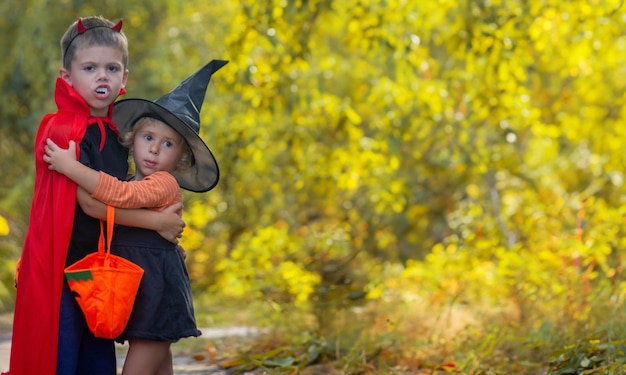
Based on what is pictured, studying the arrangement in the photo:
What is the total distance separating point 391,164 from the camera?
7500 millimetres

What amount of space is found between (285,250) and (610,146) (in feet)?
13.2

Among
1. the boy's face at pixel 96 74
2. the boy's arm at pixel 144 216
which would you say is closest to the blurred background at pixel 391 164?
the boy's arm at pixel 144 216

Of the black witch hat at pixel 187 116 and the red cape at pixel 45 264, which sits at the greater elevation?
the black witch hat at pixel 187 116

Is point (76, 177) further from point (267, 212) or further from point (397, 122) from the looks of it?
point (267, 212)

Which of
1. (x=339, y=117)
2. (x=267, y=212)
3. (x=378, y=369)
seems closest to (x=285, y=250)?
(x=339, y=117)

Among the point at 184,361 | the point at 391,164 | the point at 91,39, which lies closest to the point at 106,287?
the point at 91,39

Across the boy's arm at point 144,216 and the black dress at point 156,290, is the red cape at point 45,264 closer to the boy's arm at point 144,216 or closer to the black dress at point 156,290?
the boy's arm at point 144,216

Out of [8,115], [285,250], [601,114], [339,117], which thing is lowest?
[285,250]

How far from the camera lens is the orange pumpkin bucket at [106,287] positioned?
301 cm

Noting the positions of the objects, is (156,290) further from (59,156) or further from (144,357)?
(59,156)

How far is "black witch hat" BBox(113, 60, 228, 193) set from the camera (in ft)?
10.6

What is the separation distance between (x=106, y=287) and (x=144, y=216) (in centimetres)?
28

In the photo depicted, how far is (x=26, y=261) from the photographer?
3.13 m

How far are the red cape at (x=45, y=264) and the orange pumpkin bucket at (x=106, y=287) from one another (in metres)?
0.08
